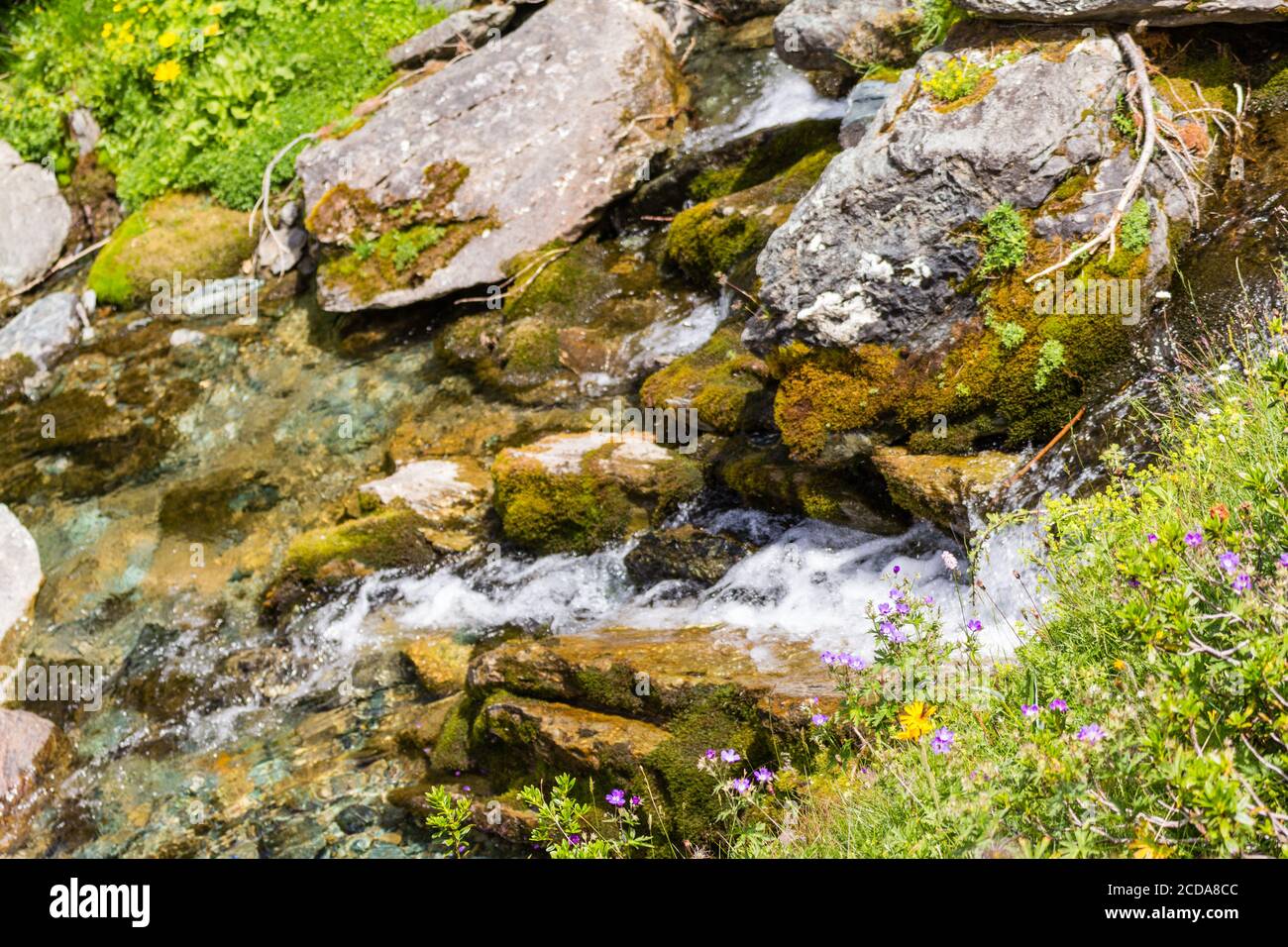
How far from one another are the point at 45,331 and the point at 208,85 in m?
3.73

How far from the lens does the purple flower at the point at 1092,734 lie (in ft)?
10.7

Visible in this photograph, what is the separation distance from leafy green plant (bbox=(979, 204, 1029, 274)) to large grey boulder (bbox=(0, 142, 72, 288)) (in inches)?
487

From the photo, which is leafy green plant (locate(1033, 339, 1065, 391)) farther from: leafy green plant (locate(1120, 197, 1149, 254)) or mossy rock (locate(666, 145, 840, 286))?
mossy rock (locate(666, 145, 840, 286))

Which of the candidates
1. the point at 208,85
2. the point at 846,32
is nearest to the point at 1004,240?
the point at 846,32

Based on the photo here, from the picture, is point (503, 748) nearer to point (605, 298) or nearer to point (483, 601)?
point (483, 601)

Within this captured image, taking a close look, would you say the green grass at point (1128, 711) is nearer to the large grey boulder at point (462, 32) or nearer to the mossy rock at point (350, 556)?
the mossy rock at point (350, 556)

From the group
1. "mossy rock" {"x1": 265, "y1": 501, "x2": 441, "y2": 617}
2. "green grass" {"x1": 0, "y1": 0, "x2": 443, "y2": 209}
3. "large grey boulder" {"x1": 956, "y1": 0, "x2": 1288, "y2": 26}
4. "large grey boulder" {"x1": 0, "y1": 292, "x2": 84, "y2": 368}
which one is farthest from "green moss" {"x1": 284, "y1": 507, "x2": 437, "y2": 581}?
"green grass" {"x1": 0, "y1": 0, "x2": 443, "y2": 209}

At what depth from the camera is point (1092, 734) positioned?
3244mm

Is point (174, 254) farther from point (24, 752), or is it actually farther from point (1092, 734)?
point (1092, 734)

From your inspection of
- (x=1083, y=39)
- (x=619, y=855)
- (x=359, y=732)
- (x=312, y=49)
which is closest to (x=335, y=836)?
(x=359, y=732)

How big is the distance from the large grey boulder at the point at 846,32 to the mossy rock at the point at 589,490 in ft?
13.7

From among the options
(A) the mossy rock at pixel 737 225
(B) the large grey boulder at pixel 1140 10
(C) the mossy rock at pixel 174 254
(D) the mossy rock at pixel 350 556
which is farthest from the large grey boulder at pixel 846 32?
(C) the mossy rock at pixel 174 254

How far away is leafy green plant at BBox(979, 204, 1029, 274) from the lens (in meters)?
6.43

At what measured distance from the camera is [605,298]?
10.6m
